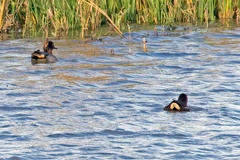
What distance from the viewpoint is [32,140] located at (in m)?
8.22

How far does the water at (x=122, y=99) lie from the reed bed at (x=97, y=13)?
2.00 feet

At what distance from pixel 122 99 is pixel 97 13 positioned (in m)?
6.32

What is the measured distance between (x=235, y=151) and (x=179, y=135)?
0.88 metres

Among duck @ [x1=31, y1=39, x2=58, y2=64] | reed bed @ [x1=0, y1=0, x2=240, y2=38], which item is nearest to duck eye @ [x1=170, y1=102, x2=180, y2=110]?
duck @ [x1=31, y1=39, x2=58, y2=64]

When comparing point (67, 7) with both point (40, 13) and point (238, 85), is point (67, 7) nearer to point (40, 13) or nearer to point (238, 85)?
point (40, 13)

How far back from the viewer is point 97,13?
54.3 ft

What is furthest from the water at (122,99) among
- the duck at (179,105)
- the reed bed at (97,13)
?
the reed bed at (97,13)

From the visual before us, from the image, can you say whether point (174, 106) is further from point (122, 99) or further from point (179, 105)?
point (122, 99)

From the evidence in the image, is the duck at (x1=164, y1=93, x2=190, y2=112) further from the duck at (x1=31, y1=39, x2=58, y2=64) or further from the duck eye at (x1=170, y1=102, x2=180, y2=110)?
the duck at (x1=31, y1=39, x2=58, y2=64)

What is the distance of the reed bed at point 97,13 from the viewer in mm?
16078

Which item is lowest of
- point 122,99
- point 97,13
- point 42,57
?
point 122,99

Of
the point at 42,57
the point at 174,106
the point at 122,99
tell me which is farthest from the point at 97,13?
the point at 174,106

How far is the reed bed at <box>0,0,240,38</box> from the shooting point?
16.1m

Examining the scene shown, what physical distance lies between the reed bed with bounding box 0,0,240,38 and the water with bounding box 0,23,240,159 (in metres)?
0.61
